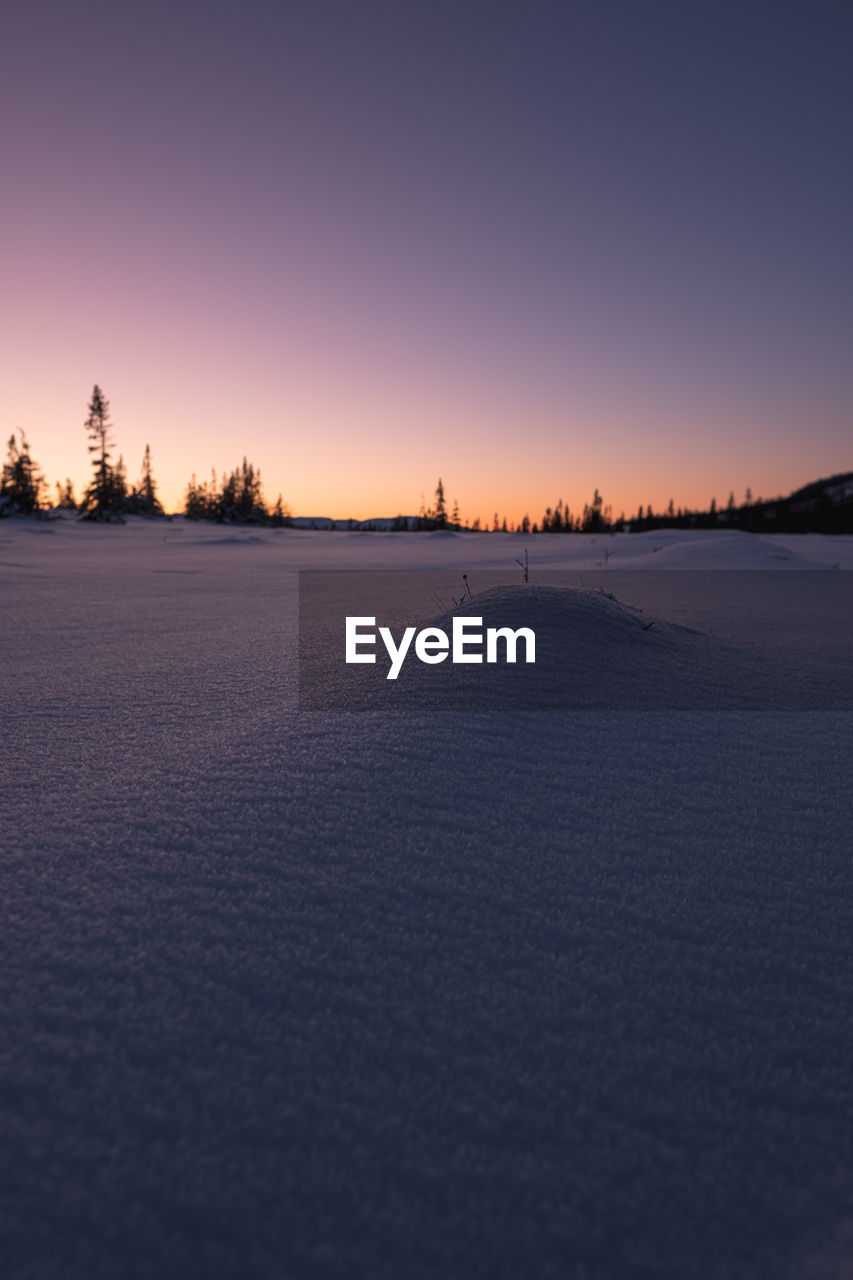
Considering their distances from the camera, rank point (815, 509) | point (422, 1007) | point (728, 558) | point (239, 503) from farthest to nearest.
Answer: point (239, 503) → point (815, 509) → point (728, 558) → point (422, 1007)

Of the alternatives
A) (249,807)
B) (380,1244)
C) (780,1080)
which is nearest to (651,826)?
(780,1080)

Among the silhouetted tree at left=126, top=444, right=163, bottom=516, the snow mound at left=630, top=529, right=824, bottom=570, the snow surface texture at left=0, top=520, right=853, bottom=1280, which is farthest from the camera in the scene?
the silhouetted tree at left=126, top=444, right=163, bottom=516

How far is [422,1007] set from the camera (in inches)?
36.4

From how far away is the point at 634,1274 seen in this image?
63 cm

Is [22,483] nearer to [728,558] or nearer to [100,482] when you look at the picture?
[100,482]

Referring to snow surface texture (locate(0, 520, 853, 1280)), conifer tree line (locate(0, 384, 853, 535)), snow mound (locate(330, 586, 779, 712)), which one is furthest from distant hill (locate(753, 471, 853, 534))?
snow surface texture (locate(0, 520, 853, 1280))

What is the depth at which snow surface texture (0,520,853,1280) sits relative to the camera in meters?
0.66

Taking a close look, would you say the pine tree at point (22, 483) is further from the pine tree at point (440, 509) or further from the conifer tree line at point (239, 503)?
the pine tree at point (440, 509)

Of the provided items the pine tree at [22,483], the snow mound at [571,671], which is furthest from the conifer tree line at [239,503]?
the snow mound at [571,671]

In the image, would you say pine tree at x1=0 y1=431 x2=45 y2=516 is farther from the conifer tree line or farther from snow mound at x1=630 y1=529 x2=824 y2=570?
snow mound at x1=630 y1=529 x2=824 y2=570

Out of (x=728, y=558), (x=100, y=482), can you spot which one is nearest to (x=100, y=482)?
(x=100, y=482)

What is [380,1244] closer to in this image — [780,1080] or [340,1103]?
[340,1103]

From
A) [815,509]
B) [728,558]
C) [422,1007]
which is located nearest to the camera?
[422,1007]

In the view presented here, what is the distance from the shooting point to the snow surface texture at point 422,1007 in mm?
660
